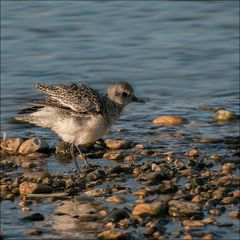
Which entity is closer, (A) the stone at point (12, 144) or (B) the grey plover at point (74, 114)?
(B) the grey plover at point (74, 114)

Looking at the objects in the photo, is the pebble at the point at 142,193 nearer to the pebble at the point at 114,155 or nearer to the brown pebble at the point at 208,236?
the brown pebble at the point at 208,236

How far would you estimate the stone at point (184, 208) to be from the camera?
32.6 feet

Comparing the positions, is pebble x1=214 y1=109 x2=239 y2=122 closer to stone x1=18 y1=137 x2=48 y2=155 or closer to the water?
the water

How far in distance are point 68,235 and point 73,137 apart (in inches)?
112

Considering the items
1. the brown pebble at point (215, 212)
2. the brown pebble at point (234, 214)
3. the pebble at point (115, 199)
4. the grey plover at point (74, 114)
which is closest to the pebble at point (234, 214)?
the brown pebble at point (234, 214)

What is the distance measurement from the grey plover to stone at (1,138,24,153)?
2.43 feet

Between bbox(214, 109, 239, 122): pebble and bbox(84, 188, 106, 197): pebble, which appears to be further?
bbox(214, 109, 239, 122): pebble

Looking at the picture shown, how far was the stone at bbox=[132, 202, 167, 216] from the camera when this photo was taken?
998 centimetres

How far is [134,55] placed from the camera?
1844cm

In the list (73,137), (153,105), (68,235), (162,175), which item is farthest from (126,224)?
(153,105)

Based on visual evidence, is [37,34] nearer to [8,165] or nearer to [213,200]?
[8,165]

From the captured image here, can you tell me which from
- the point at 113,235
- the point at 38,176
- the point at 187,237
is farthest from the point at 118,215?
the point at 38,176

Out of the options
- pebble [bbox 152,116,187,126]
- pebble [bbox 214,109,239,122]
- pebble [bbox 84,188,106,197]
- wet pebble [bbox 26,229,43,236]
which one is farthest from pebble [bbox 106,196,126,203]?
pebble [bbox 214,109,239,122]

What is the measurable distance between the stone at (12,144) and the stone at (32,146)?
0.09 metres
